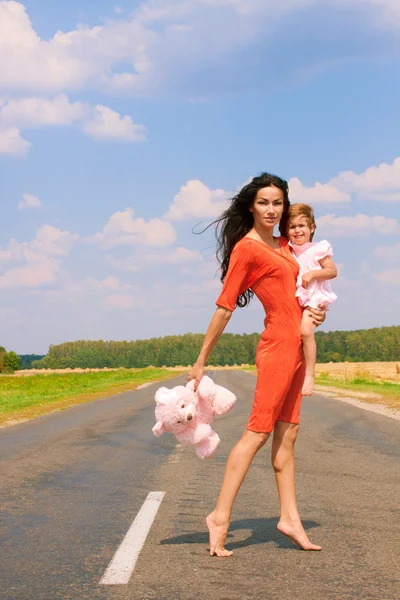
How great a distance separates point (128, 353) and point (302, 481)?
171663 millimetres

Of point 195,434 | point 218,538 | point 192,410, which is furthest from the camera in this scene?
point 195,434

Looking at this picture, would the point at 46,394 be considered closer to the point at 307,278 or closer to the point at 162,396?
the point at 162,396

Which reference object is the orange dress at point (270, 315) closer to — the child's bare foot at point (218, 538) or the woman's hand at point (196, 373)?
the woman's hand at point (196, 373)

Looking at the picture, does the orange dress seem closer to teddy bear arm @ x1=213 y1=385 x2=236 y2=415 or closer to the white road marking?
teddy bear arm @ x1=213 y1=385 x2=236 y2=415

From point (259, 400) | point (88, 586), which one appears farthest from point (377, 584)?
point (88, 586)

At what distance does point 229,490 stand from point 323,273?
1488 mm

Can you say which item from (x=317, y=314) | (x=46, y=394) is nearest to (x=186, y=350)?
(x=46, y=394)

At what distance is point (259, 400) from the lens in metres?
4.55

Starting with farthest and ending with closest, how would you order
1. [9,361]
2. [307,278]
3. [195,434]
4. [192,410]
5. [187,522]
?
1. [9,361]
2. [187,522]
3. [195,434]
4. [192,410]
5. [307,278]

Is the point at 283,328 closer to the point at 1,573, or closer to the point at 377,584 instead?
the point at 377,584

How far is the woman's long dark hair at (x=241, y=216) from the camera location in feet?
15.8

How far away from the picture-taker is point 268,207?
474cm

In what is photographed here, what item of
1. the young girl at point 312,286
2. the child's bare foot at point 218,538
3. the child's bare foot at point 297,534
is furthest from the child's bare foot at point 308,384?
the child's bare foot at point 218,538

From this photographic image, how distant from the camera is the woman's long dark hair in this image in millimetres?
4812
